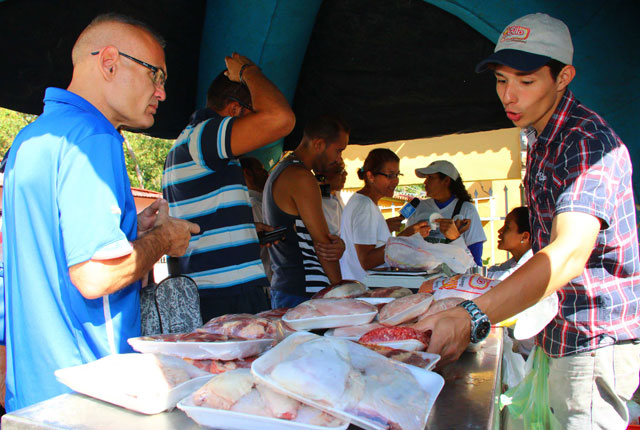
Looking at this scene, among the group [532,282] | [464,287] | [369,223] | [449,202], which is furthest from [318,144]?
[449,202]

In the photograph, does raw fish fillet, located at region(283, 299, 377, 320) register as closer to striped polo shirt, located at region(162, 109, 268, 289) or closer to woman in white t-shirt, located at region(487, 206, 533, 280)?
striped polo shirt, located at region(162, 109, 268, 289)

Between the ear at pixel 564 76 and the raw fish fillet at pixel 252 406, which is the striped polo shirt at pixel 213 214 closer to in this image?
the raw fish fillet at pixel 252 406

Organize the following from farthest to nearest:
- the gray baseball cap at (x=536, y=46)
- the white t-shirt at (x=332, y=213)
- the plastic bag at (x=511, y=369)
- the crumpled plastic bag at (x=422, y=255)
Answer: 1. the white t-shirt at (x=332, y=213)
2. the crumpled plastic bag at (x=422, y=255)
3. the plastic bag at (x=511, y=369)
4. the gray baseball cap at (x=536, y=46)

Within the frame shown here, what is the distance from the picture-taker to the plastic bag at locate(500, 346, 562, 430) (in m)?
1.92

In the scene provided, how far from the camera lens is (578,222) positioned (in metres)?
1.48

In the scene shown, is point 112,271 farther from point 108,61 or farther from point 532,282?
point 532,282

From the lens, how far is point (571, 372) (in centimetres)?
179

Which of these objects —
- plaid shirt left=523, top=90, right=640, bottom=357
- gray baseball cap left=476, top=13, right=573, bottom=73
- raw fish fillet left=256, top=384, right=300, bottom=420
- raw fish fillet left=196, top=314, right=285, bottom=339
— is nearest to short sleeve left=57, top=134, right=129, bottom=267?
raw fish fillet left=196, top=314, right=285, bottom=339

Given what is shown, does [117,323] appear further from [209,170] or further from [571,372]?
[571,372]

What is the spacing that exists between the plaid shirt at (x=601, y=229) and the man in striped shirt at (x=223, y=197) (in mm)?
1117

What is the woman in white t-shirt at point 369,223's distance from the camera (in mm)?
3729

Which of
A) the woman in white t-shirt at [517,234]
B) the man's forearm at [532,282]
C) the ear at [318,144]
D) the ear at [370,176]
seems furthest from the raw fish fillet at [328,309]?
the woman in white t-shirt at [517,234]

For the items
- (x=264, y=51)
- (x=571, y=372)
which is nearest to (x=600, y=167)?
(x=571, y=372)

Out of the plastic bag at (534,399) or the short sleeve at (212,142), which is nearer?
the plastic bag at (534,399)
